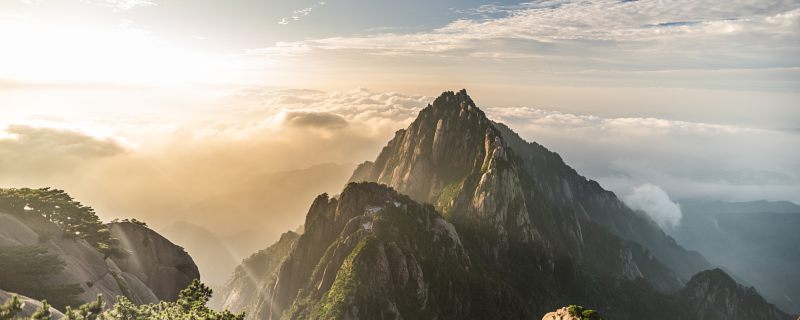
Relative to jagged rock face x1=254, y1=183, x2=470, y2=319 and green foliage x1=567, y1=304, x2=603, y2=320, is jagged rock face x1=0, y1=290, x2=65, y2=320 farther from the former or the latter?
jagged rock face x1=254, y1=183, x2=470, y2=319

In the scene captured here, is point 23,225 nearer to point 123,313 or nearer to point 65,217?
point 65,217

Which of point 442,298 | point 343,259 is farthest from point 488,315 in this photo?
point 343,259

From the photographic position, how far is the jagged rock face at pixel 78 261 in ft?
246

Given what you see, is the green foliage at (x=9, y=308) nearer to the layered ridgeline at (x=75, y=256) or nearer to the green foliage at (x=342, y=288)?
the layered ridgeline at (x=75, y=256)

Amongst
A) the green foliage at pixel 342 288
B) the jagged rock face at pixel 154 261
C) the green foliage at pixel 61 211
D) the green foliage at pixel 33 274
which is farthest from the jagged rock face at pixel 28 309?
the green foliage at pixel 342 288

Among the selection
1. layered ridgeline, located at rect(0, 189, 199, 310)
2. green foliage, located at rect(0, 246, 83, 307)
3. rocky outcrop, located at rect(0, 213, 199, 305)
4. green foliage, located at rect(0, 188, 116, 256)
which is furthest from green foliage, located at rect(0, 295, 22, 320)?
green foliage, located at rect(0, 188, 116, 256)

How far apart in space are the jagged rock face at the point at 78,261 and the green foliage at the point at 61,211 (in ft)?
10.4

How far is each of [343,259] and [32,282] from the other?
126 m

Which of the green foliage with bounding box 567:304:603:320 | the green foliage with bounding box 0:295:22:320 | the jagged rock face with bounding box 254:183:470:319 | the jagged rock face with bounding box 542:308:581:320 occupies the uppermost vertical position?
the green foliage with bounding box 0:295:22:320

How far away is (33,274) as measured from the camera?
223 feet

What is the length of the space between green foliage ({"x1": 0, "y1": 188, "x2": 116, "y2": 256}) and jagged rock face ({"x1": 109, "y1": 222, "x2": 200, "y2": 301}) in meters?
8.11

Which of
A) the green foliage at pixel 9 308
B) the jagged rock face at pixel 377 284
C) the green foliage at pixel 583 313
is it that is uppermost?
the green foliage at pixel 9 308

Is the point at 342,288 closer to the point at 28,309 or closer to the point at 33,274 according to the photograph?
the point at 33,274

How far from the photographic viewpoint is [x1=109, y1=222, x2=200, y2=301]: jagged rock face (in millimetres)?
107375
